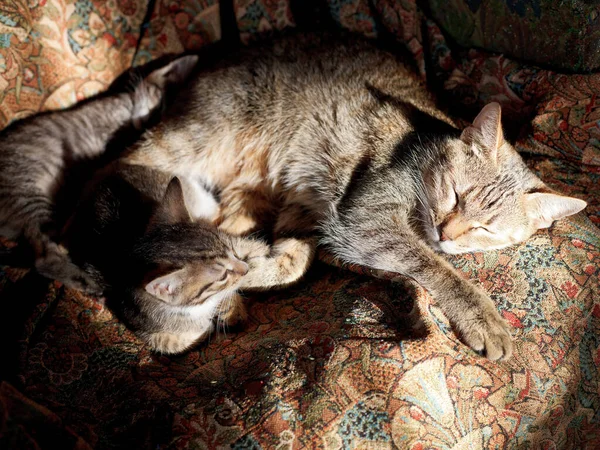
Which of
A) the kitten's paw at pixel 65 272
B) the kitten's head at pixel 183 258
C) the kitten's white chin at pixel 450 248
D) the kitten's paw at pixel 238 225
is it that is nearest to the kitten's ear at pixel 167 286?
the kitten's head at pixel 183 258

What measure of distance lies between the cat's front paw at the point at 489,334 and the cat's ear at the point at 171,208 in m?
1.28

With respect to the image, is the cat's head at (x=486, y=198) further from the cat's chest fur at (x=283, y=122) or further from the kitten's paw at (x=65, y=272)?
the kitten's paw at (x=65, y=272)

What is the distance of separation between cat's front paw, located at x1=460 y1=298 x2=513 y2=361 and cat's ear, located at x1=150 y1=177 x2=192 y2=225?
1.28 m

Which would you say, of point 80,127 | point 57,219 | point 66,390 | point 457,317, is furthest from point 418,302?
point 80,127

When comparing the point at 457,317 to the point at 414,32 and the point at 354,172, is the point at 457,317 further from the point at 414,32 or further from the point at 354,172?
the point at 414,32

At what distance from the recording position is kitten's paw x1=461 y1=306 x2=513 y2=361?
5.45 feet

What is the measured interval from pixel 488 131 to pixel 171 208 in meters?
1.38

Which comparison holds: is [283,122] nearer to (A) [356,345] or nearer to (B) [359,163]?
(B) [359,163]

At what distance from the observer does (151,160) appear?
93.8 inches

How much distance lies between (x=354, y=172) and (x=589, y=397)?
4.26 ft

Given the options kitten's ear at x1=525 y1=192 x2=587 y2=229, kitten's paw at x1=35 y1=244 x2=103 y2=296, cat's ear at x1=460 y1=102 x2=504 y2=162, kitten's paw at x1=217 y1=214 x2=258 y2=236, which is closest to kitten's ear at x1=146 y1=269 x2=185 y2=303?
kitten's paw at x1=35 y1=244 x2=103 y2=296

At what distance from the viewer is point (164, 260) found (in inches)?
75.0

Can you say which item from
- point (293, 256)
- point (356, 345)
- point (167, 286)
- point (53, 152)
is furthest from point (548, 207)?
point (53, 152)

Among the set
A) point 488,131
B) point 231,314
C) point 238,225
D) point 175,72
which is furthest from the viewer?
point 175,72
